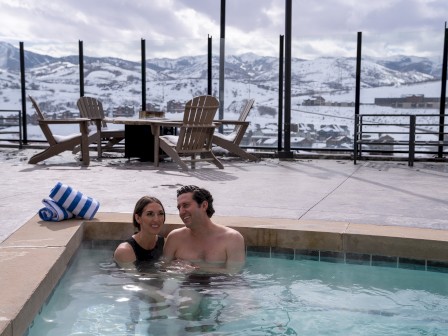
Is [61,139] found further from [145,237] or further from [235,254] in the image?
[235,254]

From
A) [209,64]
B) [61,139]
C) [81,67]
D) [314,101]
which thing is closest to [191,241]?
[61,139]

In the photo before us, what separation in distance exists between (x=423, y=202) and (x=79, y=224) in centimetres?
300

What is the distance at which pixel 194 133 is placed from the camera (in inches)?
337

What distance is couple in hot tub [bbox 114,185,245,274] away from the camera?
12.8 ft

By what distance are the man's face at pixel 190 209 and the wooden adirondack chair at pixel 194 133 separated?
4206 millimetres

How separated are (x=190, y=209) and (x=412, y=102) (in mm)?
6906

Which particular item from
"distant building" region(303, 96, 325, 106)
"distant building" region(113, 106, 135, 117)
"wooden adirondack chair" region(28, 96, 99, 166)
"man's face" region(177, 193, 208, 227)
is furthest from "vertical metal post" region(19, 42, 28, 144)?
"man's face" region(177, 193, 208, 227)

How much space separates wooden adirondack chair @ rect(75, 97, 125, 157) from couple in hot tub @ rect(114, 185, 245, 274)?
6.04 m

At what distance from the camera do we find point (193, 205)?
3.90 meters

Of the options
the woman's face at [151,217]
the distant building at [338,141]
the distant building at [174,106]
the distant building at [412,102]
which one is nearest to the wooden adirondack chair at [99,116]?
the distant building at [174,106]

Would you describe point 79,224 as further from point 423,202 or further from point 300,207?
point 423,202

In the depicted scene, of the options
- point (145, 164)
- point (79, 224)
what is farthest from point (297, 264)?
point (145, 164)

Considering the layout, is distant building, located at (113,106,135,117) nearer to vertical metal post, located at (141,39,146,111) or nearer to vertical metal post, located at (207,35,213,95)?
vertical metal post, located at (141,39,146,111)

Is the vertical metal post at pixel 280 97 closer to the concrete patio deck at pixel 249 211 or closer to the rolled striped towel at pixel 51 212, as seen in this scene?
the concrete patio deck at pixel 249 211
